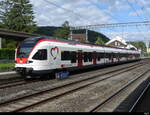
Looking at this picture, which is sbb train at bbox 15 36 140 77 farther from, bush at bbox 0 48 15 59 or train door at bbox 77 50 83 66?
bush at bbox 0 48 15 59

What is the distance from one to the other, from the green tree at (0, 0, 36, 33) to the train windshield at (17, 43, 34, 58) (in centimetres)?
4470

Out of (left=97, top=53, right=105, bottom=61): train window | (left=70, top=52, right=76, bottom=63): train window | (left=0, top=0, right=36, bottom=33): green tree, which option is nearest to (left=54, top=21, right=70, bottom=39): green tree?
(left=0, top=0, right=36, bottom=33): green tree

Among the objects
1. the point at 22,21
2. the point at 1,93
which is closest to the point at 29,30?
the point at 22,21

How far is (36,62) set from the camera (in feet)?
55.3

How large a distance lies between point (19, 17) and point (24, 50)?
47436mm

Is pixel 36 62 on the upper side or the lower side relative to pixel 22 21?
lower

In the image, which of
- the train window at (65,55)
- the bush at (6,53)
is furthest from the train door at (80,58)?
the bush at (6,53)

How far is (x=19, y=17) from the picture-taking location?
62625mm

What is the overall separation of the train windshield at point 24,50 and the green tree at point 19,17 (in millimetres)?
44696

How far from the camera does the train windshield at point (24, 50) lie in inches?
674

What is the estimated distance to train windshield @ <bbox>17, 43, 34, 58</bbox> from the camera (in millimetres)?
17125

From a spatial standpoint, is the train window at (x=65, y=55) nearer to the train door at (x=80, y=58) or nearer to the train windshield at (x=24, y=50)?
the train door at (x=80, y=58)

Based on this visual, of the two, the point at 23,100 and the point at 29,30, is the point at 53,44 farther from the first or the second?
the point at 29,30

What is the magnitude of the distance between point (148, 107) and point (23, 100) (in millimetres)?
5539
